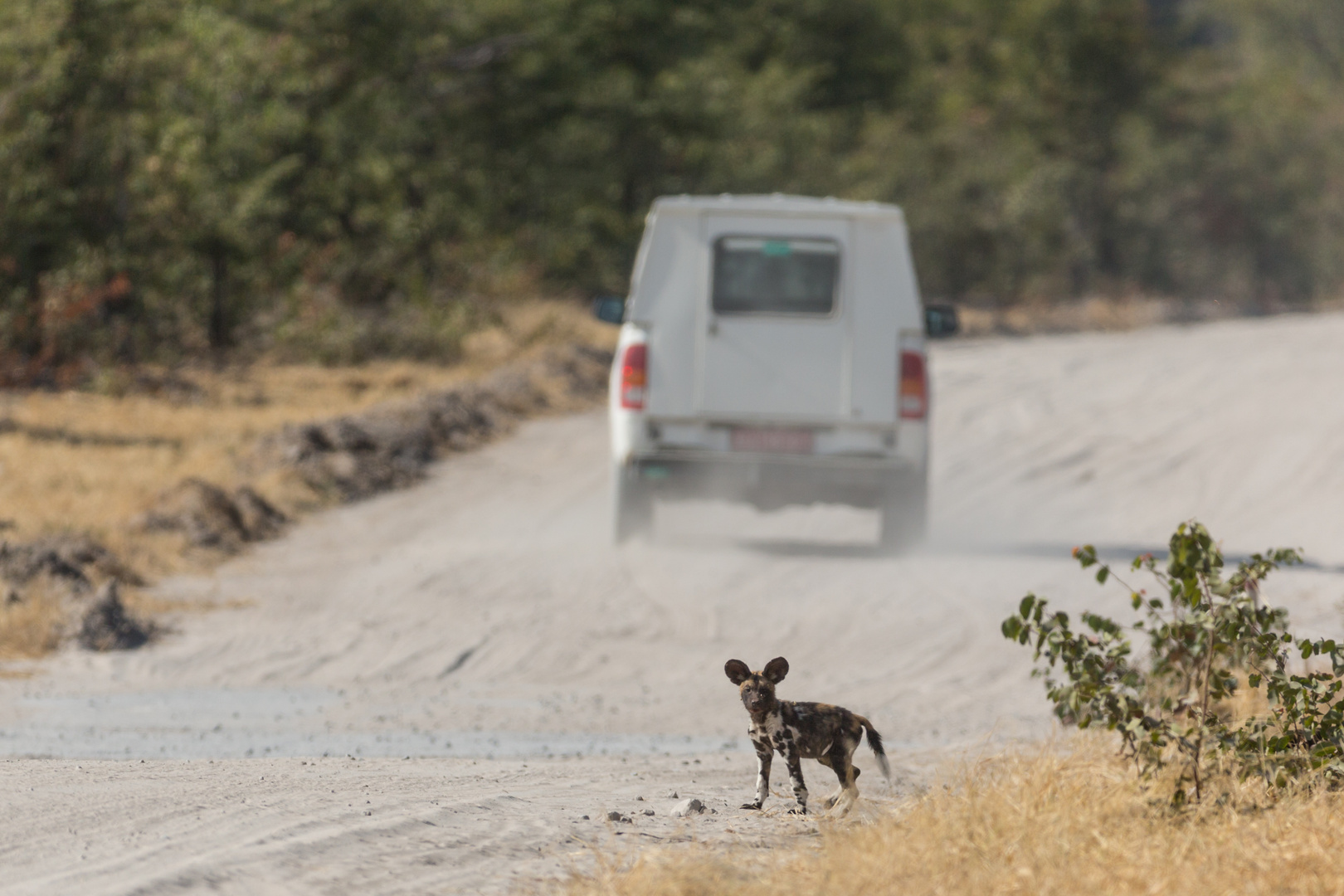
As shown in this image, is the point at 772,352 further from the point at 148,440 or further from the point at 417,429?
the point at 148,440

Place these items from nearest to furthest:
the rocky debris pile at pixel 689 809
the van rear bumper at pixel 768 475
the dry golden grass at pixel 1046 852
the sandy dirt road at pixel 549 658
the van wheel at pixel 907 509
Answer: the dry golden grass at pixel 1046 852
the sandy dirt road at pixel 549 658
the rocky debris pile at pixel 689 809
the van rear bumper at pixel 768 475
the van wheel at pixel 907 509

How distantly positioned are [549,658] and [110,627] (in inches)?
87.7

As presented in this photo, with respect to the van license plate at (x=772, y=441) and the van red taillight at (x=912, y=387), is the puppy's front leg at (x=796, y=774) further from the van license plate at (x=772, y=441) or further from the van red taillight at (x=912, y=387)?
the van red taillight at (x=912, y=387)

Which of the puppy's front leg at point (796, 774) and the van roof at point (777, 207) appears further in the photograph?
the van roof at point (777, 207)

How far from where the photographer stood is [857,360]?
11422 millimetres

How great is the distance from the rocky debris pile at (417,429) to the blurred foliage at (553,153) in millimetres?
2027

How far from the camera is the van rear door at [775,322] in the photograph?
447 inches

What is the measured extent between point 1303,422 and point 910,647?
9438 mm

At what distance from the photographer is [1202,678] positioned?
5.61 metres

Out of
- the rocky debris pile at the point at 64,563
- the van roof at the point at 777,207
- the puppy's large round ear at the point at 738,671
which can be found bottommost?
the rocky debris pile at the point at 64,563

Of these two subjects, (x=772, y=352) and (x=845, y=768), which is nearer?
(x=845, y=768)

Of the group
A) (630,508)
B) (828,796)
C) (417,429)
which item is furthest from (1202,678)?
(417,429)

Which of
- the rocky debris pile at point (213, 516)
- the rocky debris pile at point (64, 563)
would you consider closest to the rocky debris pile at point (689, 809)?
the rocky debris pile at point (64, 563)

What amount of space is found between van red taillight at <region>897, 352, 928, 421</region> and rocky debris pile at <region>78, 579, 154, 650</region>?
4.96 meters
